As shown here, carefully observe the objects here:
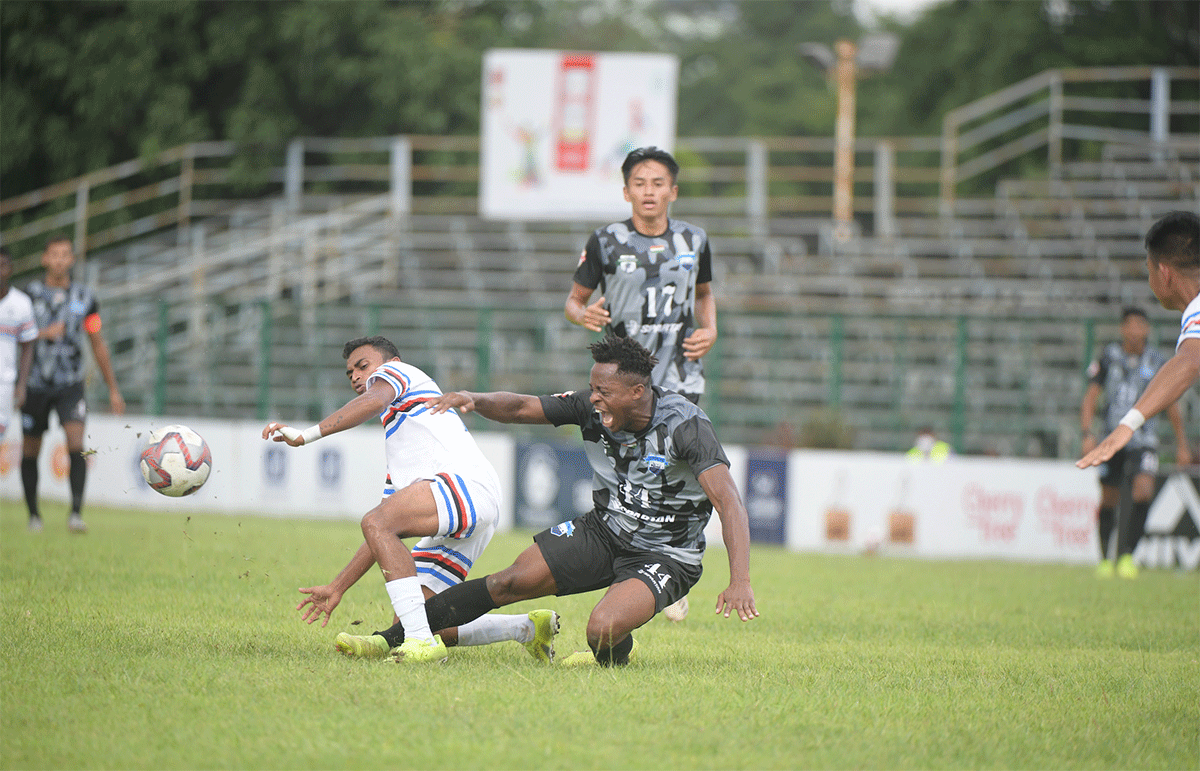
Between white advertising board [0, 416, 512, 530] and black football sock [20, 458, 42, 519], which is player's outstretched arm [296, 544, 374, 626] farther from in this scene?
white advertising board [0, 416, 512, 530]

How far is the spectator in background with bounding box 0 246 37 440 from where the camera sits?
10133mm

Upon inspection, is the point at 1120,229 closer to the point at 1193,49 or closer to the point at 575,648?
the point at 1193,49

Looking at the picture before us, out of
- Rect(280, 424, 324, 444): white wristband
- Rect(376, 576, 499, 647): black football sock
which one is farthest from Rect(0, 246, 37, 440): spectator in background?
Rect(376, 576, 499, 647): black football sock

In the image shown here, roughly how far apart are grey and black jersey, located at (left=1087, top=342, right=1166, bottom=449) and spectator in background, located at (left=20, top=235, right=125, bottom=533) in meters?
9.27

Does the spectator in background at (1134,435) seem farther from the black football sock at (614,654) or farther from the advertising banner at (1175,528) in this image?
→ the black football sock at (614,654)

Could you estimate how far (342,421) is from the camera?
19.8ft

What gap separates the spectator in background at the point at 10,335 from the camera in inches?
399

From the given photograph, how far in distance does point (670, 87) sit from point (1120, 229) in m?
8.05

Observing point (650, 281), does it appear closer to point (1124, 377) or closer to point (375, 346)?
point (375, 346)

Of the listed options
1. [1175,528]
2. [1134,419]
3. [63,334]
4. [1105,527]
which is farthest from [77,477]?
[1175,528]

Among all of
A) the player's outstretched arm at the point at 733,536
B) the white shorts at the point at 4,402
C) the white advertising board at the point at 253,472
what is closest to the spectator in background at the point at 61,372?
the white shorts at the point at 4,402

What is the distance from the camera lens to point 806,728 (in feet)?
16.7

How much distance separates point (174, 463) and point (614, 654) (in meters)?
2.31

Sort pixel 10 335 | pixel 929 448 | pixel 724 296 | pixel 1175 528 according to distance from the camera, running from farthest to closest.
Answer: pixel 724 296 → pixel 929 448 → pixel 1175 528 → pixel 10 335
